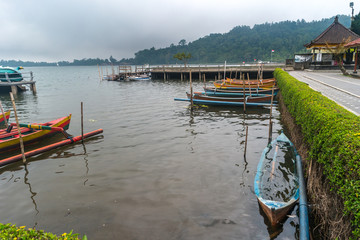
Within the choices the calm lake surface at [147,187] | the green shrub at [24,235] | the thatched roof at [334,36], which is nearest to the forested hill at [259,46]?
the thatched roof at [334,36]

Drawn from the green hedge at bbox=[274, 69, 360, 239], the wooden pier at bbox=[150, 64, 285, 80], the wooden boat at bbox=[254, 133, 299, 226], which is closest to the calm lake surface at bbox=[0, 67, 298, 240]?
the wooden boat at bbox=[254, 133, 299, 226]

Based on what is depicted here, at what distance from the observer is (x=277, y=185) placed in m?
8.46

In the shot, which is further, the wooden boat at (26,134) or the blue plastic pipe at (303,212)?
the wooden boat at (26,134)

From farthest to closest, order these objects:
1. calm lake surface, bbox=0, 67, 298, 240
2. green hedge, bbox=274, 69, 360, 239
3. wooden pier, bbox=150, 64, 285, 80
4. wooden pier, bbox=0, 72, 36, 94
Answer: wooden pier, bbox=150, 64, 285, 80 → wooden pier, bbox=0, 72, 36, 94 → calm lake surface, bbox=0, 67, 298, 240 → green hedge, bbox=274, 69, 360, 239

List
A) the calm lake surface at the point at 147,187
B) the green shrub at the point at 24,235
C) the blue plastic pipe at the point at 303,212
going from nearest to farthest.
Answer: the green shrub at the point at 24,235
the blue plastic pipe at the point at 303,212
the calm lake surface at the point at 147,187

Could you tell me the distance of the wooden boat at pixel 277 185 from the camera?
6215 millimetres

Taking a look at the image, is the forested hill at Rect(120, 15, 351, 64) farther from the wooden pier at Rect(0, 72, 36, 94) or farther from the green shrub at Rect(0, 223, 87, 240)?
the green shrub at Rect(0, 223, 87, 240)

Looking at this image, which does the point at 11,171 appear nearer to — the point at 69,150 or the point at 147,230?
the point at 69,150

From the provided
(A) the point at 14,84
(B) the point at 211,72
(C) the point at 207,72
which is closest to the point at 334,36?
(B) the point at 211,72

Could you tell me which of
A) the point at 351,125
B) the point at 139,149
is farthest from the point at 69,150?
the point at 351,125

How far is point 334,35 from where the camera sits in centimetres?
3528

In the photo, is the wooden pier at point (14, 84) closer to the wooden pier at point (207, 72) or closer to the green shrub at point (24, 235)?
the wooden pier at point (207, 72)

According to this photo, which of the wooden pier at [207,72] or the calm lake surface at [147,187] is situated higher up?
the wooden pier at [207,72]

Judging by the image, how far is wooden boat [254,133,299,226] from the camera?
20.4 ft
